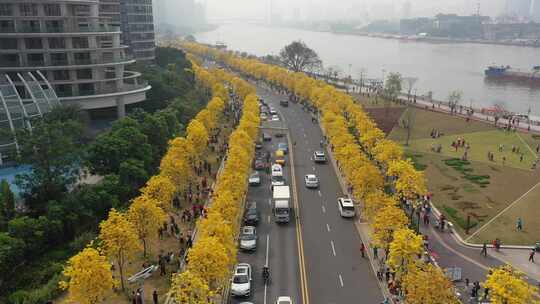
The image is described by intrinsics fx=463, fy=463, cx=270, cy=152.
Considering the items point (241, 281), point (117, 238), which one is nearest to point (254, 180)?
point (241, 281)

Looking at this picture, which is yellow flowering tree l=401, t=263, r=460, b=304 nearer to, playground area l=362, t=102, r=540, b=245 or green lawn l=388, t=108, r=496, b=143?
playground area l=362, t=102, r=540, b=245

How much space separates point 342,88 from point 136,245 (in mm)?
114695

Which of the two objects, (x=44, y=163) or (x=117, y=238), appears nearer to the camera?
(x=117, y=238)

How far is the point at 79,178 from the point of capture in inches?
1981

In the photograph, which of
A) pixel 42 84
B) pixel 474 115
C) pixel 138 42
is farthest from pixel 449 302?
pixel 138 42

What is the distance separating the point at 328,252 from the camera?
40719 mm

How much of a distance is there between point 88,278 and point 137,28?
341ft

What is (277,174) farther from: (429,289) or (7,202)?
(429,289)

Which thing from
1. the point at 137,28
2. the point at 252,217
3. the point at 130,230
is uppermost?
the point at 137,28

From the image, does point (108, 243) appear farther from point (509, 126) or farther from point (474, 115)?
point (474, 115)

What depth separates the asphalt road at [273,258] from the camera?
113 feet

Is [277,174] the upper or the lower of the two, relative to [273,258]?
upper

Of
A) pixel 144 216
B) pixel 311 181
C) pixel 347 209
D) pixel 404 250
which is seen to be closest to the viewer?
pixel 404 250

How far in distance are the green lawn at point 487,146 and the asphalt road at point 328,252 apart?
21.5 metres
